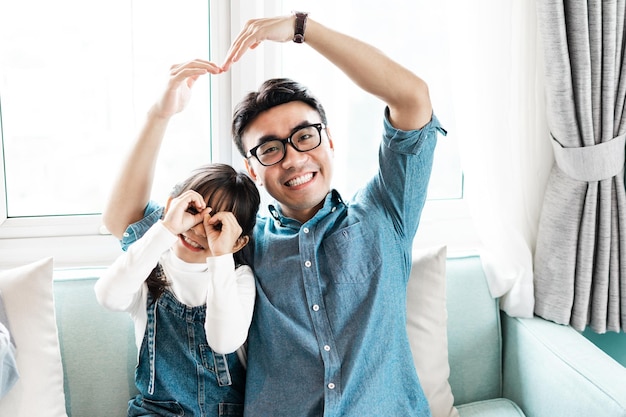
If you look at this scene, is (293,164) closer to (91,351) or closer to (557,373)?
(91,351)

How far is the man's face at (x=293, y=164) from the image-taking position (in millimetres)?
1453

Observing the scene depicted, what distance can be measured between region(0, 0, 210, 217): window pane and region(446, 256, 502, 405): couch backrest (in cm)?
100

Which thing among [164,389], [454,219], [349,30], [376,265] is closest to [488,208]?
[454,219]

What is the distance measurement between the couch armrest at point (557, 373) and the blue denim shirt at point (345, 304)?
0.38 metres

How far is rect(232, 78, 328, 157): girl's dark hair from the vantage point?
4.86 feet

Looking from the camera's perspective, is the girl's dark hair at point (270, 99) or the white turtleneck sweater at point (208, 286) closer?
the white turtleneck sweater at point (208, 286)

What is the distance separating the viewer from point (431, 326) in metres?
1.69

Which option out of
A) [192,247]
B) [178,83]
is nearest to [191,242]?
[192,247]

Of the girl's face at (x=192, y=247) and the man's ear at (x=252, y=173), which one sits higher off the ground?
the man's ear at (x=252, y=173)

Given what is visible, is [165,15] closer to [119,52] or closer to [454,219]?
[119,52]

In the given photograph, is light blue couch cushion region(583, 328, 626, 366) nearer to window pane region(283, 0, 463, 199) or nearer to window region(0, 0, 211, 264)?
window pane region(283, 0, 463, 199)

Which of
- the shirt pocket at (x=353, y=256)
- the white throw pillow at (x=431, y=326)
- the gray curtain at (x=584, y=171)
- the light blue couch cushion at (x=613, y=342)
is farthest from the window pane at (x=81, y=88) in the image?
the light blue couch cushion at (x=613, y=342)

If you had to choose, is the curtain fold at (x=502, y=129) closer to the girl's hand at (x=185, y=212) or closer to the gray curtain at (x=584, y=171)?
the gray curtain at (x=584, y=171)

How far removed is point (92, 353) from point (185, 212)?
0.54 meters
